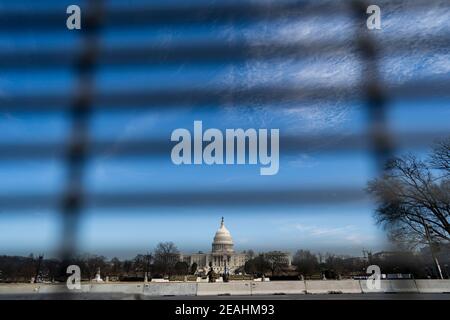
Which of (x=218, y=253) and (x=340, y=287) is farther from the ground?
(x=340, y=287)

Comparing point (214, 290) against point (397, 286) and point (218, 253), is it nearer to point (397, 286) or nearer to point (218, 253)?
point (397, 286)

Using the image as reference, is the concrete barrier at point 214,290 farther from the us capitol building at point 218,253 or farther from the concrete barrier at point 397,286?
the concrete barrier at point 397,286

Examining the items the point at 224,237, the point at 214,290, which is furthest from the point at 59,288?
the point at 224,237

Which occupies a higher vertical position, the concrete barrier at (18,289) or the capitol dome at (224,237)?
the capitol dome at (224,237)

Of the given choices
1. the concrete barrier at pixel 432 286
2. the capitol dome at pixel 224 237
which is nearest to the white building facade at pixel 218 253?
the capitol dome at pixel 224 237

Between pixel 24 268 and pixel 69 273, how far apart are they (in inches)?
6.5

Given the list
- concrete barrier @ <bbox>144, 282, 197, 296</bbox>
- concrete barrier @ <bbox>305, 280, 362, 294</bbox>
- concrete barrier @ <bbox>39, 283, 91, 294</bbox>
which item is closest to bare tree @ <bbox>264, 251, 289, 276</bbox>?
concrete barrier @ <bbox>305, 280, 362, 294</bbox>

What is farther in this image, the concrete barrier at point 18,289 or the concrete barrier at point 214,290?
the concrete barrier at point 214,290

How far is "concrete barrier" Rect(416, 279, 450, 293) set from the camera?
1202 mm

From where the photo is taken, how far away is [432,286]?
1.22 meters

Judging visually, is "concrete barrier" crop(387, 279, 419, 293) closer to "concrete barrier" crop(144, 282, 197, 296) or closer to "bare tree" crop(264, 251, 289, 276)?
"bare tree" crop(264, 251, 289, 276)

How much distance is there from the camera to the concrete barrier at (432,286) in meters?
1.20

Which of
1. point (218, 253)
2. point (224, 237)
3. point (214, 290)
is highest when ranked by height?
point (224, 237)
